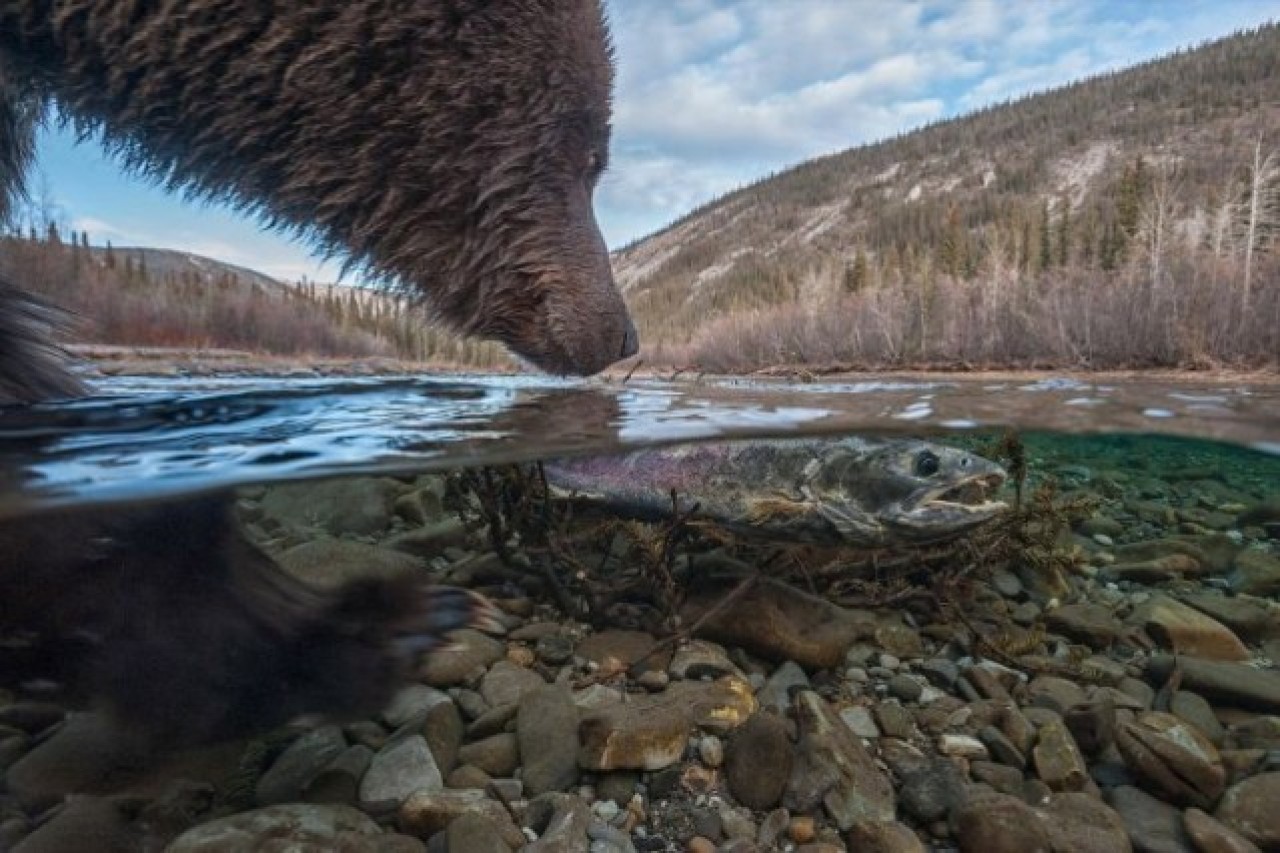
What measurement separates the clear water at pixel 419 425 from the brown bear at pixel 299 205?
0.63 feet

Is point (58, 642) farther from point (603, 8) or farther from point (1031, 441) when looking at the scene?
point (1031, 441)

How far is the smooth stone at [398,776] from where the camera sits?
2334 mm

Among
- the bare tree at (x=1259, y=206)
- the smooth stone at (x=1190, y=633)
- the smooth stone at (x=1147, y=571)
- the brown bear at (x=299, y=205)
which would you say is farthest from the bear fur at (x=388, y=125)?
the bare tree at (x=1259, y=206)

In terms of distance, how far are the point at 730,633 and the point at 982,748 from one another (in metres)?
1.17

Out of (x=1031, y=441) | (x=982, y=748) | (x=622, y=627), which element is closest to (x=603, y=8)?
(x=622, y=627)

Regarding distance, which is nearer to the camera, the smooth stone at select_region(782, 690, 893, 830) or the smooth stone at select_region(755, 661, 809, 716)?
the smooth stone at select_region(782, 690, 893, 830)

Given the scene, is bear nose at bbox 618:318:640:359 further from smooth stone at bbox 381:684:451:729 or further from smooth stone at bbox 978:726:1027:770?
smooth stone at bbox 978:726:1027:770

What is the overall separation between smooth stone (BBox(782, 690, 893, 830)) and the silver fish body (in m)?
1.06

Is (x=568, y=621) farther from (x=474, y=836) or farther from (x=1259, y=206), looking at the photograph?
(x=1259, y=206)

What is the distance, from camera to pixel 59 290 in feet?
14.8

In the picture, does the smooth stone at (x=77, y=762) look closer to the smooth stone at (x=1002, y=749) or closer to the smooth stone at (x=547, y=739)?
the smooth stone at (x=547, y=739)

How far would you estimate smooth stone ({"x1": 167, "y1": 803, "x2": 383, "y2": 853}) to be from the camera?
1947 mm

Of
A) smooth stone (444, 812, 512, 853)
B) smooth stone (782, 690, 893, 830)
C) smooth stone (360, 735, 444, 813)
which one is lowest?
smooth stone (782, 690, 893, 830)

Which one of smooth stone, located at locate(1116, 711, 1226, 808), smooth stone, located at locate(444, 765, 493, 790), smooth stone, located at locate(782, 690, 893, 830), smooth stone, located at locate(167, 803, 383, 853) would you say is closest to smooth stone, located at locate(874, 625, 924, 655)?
smooth stone, located at locate(1116, 711, 1226, 808)
